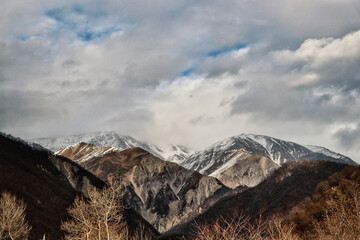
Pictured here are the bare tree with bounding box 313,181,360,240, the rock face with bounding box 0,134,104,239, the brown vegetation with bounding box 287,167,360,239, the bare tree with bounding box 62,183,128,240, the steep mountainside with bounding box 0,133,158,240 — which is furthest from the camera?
the rock face with bounding box 0,134,104,239

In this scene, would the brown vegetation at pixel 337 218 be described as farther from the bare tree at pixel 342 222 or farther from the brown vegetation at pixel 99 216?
the brown vegetation at pixel 99 216

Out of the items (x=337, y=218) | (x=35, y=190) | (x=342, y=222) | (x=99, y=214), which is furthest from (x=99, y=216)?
(x=35, y=190)

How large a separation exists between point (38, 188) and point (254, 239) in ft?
383

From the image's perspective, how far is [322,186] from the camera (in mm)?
168875

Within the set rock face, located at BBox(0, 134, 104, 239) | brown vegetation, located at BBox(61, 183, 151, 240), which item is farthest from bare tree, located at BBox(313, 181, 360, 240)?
rock face, located at BBox(0, 134, 104, 239)

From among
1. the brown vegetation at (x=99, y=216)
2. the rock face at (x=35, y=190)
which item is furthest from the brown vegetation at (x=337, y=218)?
the rock face at (x=35, y=190)

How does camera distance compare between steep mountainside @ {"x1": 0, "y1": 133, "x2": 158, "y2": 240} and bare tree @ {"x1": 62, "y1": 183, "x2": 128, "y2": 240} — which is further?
steep mountainside @ {"x1": 0, "y1": 133, "x2": 158, "y2": 240}

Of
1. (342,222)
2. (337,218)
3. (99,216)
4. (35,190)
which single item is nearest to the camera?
(342,222)

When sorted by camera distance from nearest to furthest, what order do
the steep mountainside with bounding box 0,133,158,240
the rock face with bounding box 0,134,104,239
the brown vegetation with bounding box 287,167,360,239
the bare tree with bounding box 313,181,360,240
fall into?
the bare tree with bounding box 313,181,360,240 < the brown vegetation with bounding box 287,167,360,239 < the steep mountainside with bounding box 0,133,158,240 < the rock face with bounding box 0,134,104,239

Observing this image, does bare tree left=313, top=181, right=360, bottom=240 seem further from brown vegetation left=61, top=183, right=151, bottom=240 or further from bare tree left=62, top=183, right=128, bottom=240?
bare tree left=62, top=183, right=128, bottom=240

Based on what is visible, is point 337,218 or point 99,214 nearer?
point 337,218

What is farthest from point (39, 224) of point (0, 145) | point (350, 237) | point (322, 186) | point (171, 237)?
point (322, 186)

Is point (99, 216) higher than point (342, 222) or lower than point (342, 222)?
higher

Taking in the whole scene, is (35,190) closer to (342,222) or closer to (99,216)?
(99,216)
